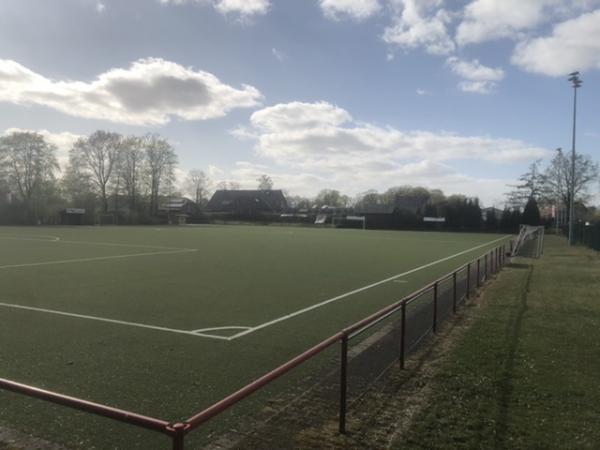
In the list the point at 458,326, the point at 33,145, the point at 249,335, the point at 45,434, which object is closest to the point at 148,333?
the point at 249,335

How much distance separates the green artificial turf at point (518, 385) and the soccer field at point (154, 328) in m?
2.38

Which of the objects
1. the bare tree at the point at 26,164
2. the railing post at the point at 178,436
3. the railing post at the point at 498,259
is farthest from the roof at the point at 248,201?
the railing post at the point at 178,436

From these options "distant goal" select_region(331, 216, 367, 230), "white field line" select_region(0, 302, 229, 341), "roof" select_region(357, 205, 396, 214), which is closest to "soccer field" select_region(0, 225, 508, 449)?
"white field line" select_region(0, 302, 229, 341)

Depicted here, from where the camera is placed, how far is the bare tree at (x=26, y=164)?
69.1m

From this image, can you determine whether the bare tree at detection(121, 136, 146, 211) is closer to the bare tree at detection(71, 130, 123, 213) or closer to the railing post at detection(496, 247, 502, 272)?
the bare tree at detection(71, 130, 123, 213)

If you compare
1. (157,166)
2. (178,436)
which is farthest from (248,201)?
(178,436)

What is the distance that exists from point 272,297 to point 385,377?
6.30 metres

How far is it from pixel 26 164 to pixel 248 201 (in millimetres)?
58080

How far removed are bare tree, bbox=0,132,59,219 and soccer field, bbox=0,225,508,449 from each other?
194ft

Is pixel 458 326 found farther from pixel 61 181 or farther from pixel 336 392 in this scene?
pixel 61 181

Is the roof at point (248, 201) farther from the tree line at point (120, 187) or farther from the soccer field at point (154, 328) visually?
the soccer field at point (154, 328)

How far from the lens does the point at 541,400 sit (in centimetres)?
529

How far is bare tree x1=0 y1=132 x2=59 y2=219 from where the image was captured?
69062 millimetres

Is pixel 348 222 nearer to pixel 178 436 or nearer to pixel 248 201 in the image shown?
pixel 248 201
